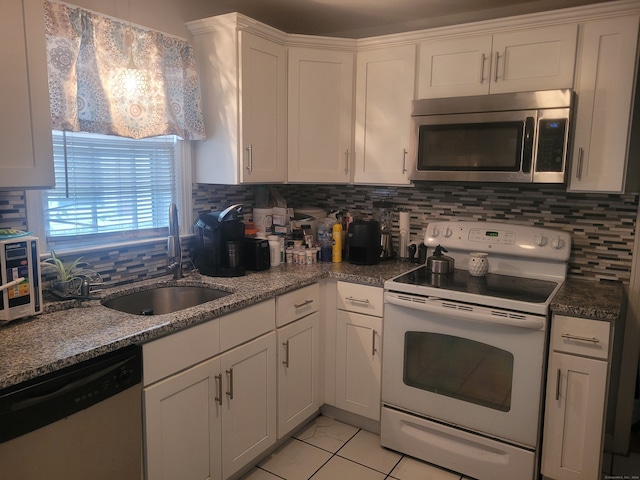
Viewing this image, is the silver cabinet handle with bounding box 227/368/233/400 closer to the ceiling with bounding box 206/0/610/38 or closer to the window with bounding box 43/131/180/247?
the window with bounding box 43/131/180/247

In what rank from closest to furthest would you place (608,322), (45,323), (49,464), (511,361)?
(49,464)
(45,323)
(608,322)
(511,361)

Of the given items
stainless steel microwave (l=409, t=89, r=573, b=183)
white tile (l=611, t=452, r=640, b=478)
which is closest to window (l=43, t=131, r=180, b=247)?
stainless steel microwave (l=409, t=89, r=573, b=183)

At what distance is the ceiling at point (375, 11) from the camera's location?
8.31 feet

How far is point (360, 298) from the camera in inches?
97.8

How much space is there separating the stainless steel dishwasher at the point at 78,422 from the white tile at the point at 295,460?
825mm

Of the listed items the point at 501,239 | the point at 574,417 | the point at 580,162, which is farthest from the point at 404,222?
the point at 574,417

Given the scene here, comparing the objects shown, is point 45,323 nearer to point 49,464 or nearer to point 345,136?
point 49,464

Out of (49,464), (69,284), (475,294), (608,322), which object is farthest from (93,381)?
(608,322)

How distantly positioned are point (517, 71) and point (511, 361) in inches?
54.4

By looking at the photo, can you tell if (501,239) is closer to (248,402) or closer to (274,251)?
(274,251)

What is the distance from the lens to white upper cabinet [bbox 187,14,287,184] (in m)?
2.39

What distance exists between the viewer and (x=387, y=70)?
2.65 meters

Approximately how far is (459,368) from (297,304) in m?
0.84

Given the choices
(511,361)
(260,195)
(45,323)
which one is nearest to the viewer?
(45,323)
